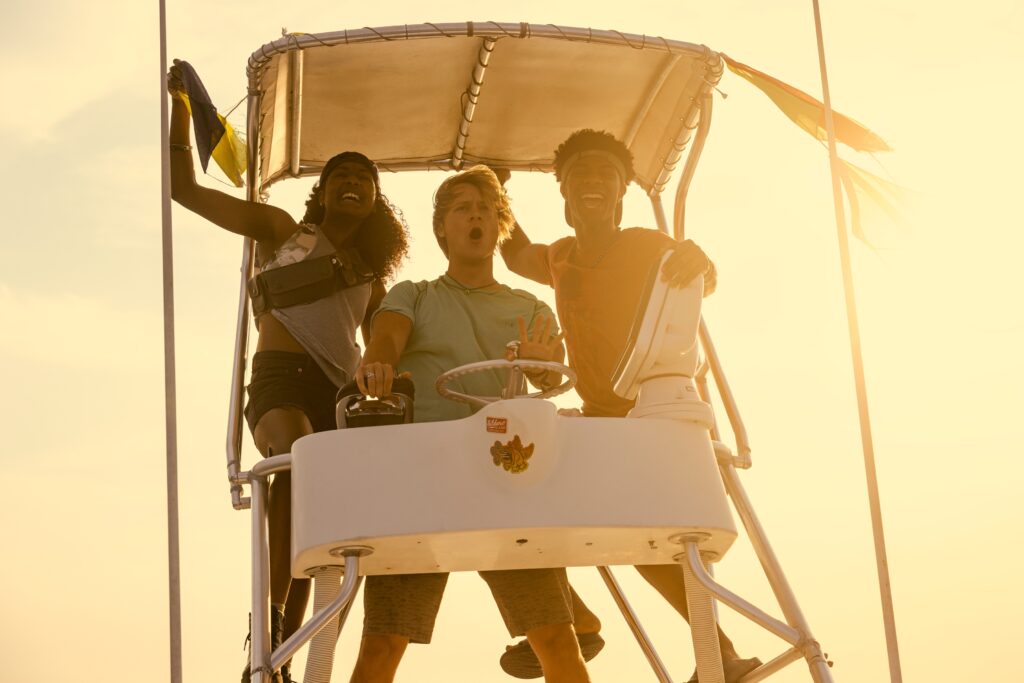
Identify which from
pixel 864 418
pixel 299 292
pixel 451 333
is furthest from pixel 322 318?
pixel 864 418

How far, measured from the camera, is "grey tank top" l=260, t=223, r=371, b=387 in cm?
543

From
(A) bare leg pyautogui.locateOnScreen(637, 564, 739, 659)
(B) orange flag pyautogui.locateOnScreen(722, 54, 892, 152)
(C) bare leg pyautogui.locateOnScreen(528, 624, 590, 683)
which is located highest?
(B) orange flag pyautogui.locateOnScreen(722, 54, 892, 152)

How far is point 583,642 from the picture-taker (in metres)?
5.50

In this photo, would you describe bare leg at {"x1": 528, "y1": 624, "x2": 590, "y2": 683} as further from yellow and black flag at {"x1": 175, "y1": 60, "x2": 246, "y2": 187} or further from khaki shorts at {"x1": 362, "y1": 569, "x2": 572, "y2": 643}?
yellow and black flag at {"x1": 175, "y1": 60, "x2": 246, "y2": 187}

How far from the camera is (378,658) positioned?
4504mm

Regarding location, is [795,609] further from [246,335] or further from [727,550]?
[246,335]

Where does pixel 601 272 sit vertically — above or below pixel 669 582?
above

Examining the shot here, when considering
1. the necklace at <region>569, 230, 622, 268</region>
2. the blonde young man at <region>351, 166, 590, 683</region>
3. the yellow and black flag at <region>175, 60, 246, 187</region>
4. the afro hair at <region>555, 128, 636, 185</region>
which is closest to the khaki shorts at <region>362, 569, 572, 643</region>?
the blonde young man at <region>351, 166, 590, 683</region>

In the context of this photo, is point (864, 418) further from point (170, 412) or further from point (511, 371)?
point (170, 412)

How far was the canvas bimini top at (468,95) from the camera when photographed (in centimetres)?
550

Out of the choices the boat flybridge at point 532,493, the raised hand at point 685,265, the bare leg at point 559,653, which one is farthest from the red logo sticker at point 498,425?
the bare leg at point 559,653

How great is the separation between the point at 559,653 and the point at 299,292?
1.77 meters

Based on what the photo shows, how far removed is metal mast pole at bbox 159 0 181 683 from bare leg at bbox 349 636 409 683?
601mm

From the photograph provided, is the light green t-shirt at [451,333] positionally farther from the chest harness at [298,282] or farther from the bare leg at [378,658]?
the bare leg at [378,658]
